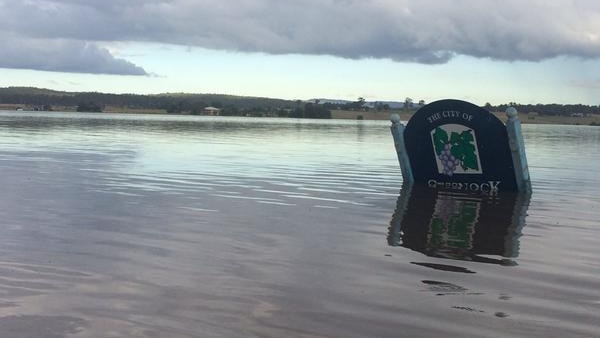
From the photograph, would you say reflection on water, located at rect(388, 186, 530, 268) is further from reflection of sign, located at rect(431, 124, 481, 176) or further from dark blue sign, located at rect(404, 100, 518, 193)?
reflection of sign, located at rect(431, 124, 481, 176)

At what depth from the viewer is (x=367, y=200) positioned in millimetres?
16047

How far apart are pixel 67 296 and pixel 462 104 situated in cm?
1277

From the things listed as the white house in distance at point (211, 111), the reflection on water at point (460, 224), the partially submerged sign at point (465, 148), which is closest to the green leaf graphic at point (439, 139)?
the partially submerged sign at point (465, 148)

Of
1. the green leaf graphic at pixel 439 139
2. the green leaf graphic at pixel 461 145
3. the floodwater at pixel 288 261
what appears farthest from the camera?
the green leaf graphic at pixel 439 139

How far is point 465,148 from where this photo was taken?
59.7 feet

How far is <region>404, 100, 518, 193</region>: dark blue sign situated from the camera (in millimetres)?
17766

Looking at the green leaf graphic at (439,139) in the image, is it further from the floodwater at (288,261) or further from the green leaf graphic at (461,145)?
the floodwater at (288,261)

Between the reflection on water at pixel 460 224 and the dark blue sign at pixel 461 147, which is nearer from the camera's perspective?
the reflection on water at pixel 460 224

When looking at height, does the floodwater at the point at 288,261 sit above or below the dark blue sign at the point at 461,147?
below

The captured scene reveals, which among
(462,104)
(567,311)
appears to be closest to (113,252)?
(567,311)

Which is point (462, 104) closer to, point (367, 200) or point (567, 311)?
point (367, 200)

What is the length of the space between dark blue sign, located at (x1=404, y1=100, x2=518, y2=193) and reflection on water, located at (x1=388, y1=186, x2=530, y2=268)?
0.67 meters

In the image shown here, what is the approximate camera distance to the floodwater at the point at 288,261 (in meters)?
6.57

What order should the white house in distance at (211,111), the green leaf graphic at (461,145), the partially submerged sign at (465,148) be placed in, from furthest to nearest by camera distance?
A: the white house in distance at (211,111), the green leaf graphic at (461,145), the partially submerged sign at (465,148)
